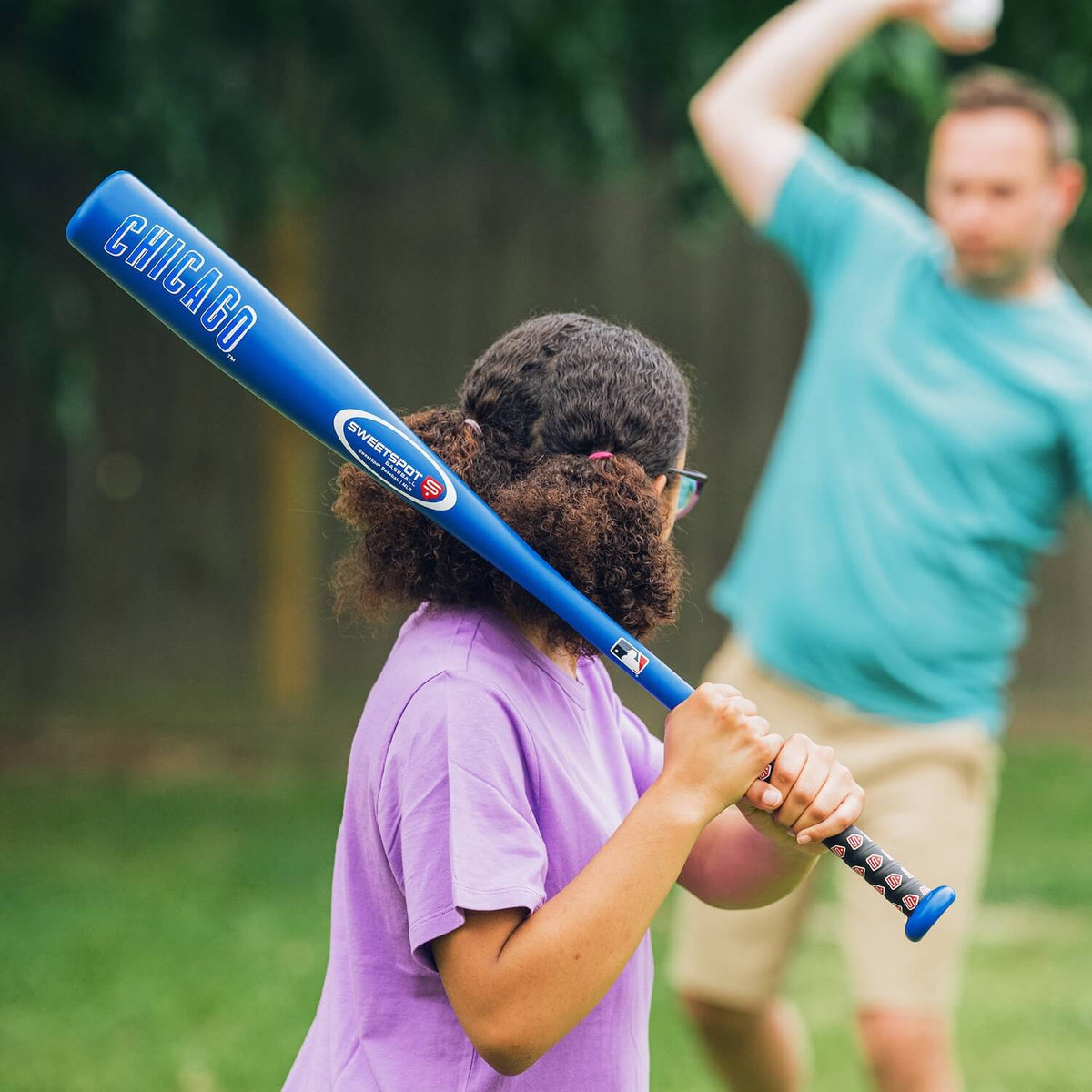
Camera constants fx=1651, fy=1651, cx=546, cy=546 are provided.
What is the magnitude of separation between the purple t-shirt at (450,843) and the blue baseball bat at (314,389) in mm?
90

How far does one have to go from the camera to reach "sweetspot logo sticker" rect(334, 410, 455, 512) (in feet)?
5.95

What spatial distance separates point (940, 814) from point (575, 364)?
5.97 ft

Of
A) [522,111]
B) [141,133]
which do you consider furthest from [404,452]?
[522,111]

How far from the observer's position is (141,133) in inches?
A: 211

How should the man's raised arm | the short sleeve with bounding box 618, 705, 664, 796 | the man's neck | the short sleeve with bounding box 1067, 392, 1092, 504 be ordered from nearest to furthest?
the short sleeve with bounding box 618, 705, 664, 796 < the short sleeve with bounding box 1067, 392, 1092, 504 < the man's neck < the man's raised arm

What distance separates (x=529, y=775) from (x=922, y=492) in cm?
182

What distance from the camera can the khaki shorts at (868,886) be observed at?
3240 millimetres

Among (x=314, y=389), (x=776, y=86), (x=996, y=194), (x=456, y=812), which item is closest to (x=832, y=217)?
(x=776, y=86)

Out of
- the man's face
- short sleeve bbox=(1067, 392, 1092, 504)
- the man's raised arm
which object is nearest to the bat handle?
short sleeve bbox=(1067, 392, 1092, 504)

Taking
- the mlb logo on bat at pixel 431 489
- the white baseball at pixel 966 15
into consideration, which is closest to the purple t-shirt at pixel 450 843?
the mlb logo on bat at pixel 431 489

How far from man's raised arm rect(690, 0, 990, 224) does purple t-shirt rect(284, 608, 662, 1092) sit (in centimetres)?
207

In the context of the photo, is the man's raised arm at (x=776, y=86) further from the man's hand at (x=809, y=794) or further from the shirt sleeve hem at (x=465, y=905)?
the shirt sleeve hem at (x=465, y=905)

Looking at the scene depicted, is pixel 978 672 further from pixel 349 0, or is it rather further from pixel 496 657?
pixel 349 0

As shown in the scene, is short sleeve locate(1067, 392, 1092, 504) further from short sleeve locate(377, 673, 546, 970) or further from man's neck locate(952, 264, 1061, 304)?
short sleeve locate(377, 673, 546, 970)
